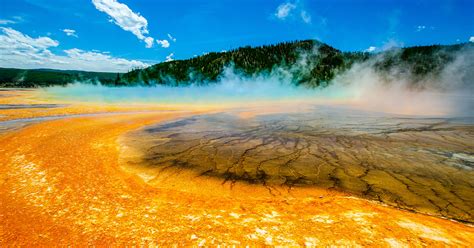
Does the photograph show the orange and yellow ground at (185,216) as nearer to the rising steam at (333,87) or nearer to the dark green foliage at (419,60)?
the rising steam at (333,87)

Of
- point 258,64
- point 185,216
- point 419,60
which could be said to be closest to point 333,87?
point 419,60

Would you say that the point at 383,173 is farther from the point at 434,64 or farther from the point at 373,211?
the point at 434,64

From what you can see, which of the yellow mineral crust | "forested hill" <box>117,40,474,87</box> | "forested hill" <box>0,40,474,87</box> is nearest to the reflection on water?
the yellow mineral crust

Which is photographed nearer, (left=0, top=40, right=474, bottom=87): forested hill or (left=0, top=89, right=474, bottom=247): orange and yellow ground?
(left=0, top=89, right=474, bottom=247): orange and yellow ground

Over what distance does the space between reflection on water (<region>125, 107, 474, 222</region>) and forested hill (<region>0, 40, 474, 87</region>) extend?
71.8 meters

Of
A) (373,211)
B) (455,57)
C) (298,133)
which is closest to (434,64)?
(455,57)

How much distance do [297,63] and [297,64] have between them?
1078mm

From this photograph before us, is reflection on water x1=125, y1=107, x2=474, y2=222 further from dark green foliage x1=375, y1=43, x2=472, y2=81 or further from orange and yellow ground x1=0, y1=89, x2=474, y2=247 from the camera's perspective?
dark green foliage x1=375, y1=43, x2=472, y2=81

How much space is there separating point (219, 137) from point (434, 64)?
87966mm

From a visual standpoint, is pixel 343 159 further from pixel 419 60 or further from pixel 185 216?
pixel 419 60

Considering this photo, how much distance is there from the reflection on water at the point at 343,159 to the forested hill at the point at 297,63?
72.2 meters

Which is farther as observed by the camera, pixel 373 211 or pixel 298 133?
pixel 298 133

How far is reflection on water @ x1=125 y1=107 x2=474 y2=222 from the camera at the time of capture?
5641mm

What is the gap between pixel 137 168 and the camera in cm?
725
